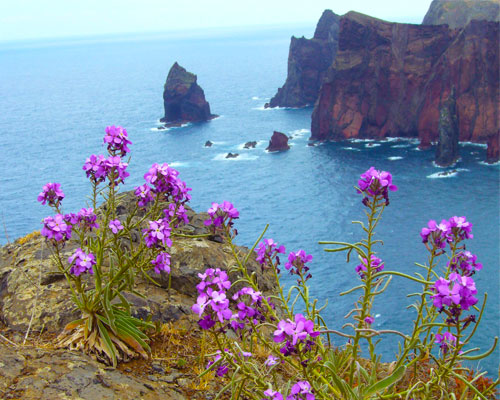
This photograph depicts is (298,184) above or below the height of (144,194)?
below

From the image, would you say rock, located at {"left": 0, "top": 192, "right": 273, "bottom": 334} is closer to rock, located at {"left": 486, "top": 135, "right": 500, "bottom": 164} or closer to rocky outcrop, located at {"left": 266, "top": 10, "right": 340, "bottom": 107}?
rock, located at {"left": 486, "top": 135, "right": 500, "bottom": 164}

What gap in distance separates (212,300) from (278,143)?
352 feet

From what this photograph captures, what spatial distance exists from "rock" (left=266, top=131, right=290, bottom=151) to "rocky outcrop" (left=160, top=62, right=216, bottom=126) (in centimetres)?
4044

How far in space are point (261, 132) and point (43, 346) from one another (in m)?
124

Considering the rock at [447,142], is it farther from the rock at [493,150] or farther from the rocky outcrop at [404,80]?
the rocky outcrop at [404,80]

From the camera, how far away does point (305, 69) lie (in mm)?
176250

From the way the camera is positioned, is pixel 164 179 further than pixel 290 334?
Yes

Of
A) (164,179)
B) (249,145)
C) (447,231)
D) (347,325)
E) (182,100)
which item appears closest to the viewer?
(347,325)

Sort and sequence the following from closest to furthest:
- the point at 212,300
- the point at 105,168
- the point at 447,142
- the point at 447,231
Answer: the point at 212,300 < the point at 447,231 < the point at 105,168 < the point at 447,142

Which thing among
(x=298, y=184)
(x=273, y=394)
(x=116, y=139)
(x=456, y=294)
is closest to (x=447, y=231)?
(x=456, y=294)

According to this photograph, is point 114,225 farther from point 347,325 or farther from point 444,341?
point 444,341

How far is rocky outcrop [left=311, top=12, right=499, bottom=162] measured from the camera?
11306 centimetres

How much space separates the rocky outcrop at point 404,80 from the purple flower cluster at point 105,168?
11073cm

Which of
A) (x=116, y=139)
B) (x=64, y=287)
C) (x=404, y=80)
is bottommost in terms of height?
(x=404, y=80)
